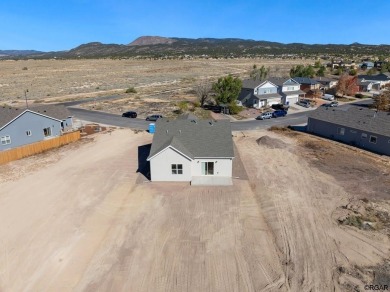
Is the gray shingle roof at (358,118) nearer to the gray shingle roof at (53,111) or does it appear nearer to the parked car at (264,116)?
the parked car at (264,116)

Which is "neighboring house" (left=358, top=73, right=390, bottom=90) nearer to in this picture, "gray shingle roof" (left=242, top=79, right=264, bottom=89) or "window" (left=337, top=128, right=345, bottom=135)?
"gray shingle roof" (left=242, top=79, right=264, bottom=89)

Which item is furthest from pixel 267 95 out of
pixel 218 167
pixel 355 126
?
pixel 218 167

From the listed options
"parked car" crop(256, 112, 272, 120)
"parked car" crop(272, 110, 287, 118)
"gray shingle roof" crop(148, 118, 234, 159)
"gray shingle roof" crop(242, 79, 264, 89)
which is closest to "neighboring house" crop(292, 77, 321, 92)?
"gray shingle roof" crop(242, 79, 264, 89)

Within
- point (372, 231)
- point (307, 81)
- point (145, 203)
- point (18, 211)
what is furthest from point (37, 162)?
point (307, 81)

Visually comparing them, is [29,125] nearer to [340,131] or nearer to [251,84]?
[340,131]

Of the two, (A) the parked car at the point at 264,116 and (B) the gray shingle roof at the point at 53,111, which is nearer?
(B) the gray shingle roof at the point at 53,111

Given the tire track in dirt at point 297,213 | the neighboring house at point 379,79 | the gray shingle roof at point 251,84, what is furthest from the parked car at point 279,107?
the neighboring house at point 379,79
